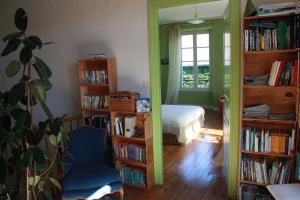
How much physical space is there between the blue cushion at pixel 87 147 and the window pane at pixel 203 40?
517 centimetres

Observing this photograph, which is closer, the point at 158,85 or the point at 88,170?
the point at 88,170

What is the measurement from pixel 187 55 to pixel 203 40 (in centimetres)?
64

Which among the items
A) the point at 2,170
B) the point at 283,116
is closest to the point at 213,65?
the point at 283,116

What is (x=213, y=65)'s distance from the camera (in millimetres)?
7148

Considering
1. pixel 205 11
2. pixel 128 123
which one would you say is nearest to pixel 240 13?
pixel 128 123

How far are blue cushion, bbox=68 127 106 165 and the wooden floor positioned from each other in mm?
618

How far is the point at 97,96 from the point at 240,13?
1985mm

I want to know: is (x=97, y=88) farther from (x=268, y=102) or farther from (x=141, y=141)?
(x=268, y=102)

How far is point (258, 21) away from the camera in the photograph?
7.79ft

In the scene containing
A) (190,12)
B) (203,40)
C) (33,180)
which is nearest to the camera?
(33,180)

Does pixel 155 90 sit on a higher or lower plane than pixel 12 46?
lower

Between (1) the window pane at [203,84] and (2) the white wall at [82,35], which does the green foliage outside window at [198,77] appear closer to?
(1) the window pane at [203,84]

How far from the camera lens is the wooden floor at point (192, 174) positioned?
2.99 metres

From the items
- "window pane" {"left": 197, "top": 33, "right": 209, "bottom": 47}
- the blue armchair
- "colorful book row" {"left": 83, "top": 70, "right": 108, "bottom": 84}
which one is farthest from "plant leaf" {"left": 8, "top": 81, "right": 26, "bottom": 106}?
"window pane" {"left": 197, "top": 33, "right": 209, "bottom": 47}
